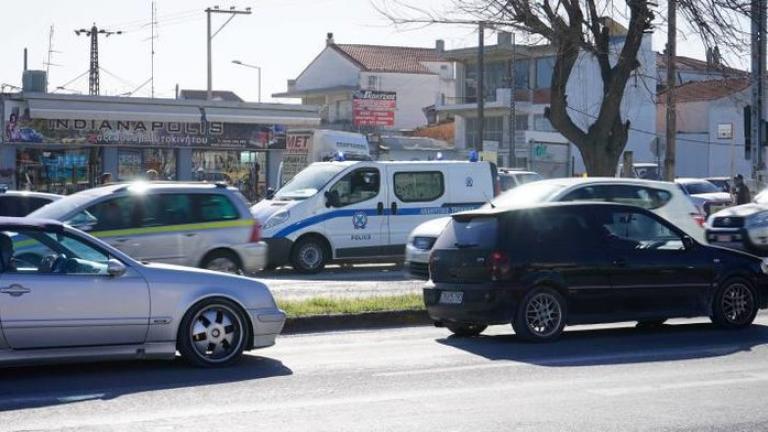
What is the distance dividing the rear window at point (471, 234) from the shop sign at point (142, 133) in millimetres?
24513

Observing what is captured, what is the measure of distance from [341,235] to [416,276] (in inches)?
148

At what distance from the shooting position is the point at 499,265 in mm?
12648

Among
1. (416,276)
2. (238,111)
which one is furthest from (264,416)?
(238,111)

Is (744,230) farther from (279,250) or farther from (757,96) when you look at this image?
(279,250)

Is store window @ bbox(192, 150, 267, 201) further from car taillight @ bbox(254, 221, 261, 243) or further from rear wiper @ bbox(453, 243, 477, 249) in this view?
rear wiper @ bbox(453, 243, 477, 249)

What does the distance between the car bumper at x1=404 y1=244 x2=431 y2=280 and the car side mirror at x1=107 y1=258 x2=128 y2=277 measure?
889 cm

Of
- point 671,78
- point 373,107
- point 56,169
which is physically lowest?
point 56,169

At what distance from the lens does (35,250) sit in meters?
10.3

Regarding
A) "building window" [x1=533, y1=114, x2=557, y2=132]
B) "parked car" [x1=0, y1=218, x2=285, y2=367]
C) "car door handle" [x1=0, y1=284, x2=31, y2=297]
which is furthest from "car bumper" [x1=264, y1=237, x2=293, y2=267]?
"building window" [x1=533, y1=114, x2=557, y2=132]

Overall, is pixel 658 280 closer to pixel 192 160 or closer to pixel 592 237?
pixel 592 237

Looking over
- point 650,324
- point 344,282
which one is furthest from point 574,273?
point 344,282

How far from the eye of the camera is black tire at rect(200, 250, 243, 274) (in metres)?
17.1

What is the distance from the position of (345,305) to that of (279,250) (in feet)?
23.7

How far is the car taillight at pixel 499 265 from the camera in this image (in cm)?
1263
